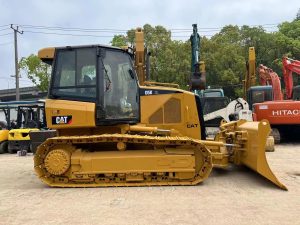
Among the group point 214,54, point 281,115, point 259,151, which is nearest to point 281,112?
point 281,115

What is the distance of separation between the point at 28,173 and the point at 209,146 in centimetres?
446

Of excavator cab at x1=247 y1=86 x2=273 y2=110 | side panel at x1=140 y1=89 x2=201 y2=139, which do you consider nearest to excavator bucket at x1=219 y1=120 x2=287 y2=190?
side panel at x1=140 y1=89 x2=201 y2=139

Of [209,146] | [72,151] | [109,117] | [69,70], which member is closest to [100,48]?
[69,70]

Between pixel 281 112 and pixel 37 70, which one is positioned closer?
pixel 281 112

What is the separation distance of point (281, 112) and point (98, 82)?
32.5 ft

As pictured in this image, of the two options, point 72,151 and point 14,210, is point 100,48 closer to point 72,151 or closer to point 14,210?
point 72,151

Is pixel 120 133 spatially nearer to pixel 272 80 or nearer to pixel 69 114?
pixel 69 114

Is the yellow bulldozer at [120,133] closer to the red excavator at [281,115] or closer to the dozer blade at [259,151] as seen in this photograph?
the dozer blade at [259,151]

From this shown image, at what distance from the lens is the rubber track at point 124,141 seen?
302 inches

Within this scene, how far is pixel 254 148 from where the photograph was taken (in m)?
7.77

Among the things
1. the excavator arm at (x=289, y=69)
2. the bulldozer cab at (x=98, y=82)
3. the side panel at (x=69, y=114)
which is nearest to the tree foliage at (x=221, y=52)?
the excavator arm at (x=289, y=69)

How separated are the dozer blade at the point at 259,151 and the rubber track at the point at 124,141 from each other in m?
0.83

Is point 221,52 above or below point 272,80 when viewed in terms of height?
above

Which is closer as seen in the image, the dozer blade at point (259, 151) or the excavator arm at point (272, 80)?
the dozer blade at point (259, 151)
